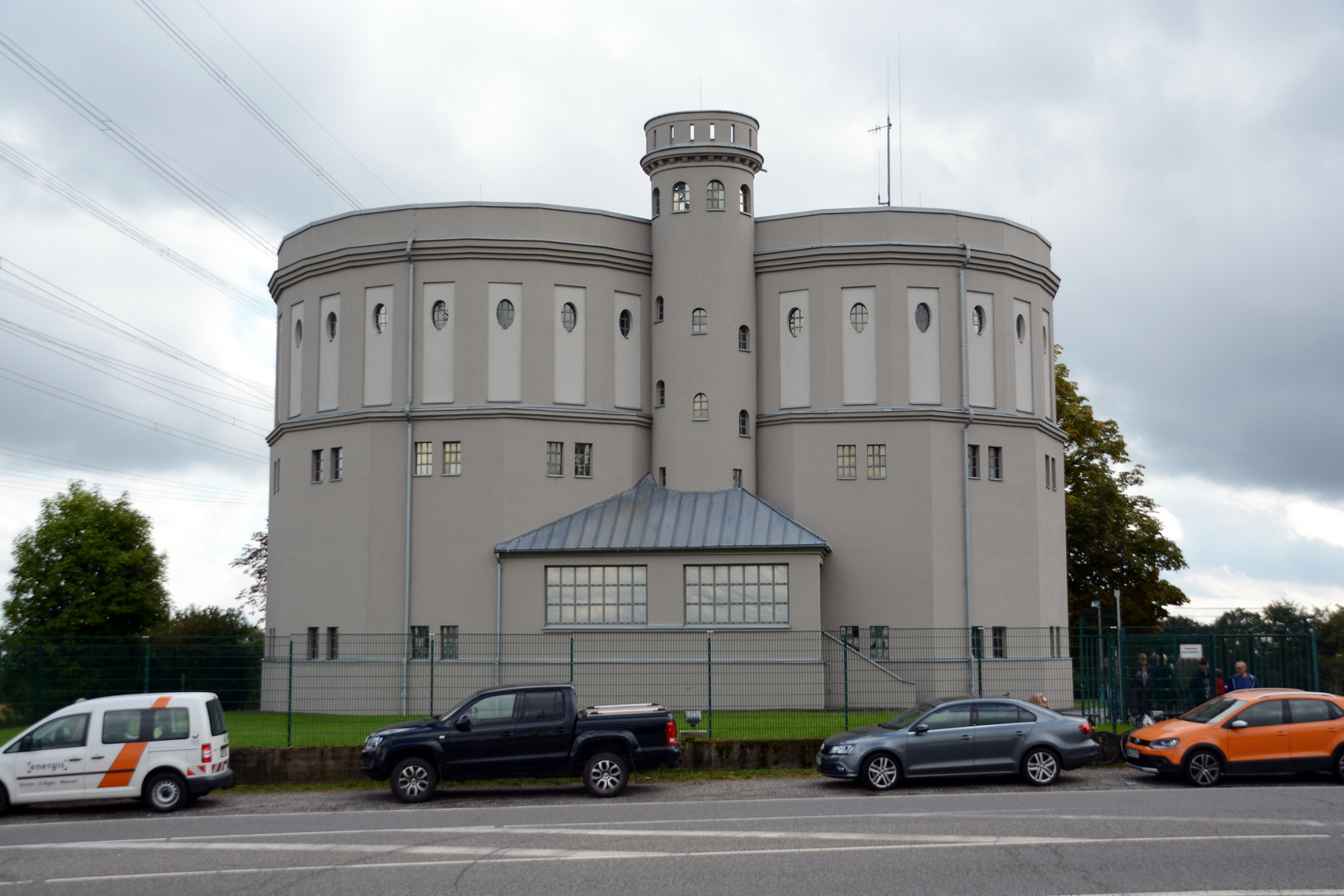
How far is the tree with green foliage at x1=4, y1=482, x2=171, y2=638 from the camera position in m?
51.2

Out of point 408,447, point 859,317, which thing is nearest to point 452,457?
point 408,447

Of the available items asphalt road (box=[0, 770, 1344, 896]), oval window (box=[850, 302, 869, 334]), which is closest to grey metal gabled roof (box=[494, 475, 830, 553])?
oval window (box=[850, 302, 869, 334])

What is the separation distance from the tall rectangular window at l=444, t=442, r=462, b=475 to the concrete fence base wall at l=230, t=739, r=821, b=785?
1308 centimetres

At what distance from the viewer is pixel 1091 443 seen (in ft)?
165

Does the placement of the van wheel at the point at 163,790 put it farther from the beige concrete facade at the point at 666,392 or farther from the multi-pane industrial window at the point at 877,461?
the multi-pane industrial window at the point at 877,461

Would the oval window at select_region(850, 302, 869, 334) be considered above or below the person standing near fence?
above

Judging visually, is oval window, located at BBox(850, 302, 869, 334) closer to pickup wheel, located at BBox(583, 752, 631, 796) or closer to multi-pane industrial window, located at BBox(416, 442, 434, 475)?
multi-pane industrial window, located at BBox(416, 442, 434, 475)

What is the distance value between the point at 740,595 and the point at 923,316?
9.69 metres

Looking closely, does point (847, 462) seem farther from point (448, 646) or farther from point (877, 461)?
point (448, 646)

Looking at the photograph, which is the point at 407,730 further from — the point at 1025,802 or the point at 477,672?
the point at 477,672

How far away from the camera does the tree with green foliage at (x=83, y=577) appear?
51.2 m

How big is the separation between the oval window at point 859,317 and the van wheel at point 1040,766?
1761 cm

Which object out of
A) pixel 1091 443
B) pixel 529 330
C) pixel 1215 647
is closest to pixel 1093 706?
pixel 1215 647

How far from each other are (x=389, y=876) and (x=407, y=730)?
6448 mm
